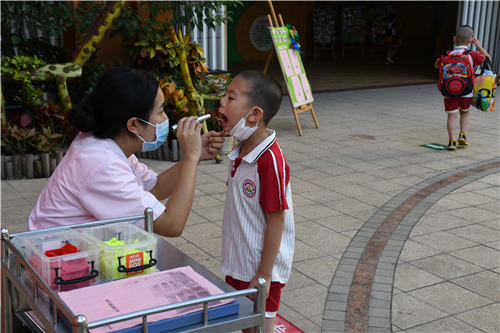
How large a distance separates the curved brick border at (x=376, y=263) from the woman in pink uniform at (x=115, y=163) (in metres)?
1.56

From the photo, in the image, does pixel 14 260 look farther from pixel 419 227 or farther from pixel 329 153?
pixel 329 153

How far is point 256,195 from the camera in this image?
85.2 inches

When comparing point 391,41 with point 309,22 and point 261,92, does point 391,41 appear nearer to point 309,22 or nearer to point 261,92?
point 309,22

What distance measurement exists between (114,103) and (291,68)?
6.61m

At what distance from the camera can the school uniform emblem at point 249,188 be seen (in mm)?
2172

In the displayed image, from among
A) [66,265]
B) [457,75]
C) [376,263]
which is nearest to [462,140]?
[457,75]

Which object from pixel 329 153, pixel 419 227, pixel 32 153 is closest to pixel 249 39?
pixel 329 153

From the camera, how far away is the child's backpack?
22.8 ft

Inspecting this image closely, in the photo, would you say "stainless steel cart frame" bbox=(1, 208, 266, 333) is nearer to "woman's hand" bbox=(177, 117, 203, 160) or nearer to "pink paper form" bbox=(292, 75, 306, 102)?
"woman's hand" bbox=(177, 117, 203, 160)

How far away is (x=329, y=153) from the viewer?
719 centimetres

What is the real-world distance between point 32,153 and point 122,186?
4749 millimetres

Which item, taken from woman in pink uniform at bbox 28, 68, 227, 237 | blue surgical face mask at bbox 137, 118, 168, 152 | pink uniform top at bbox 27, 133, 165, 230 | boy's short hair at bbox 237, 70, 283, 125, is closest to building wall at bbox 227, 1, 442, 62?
boy's short hair at bbox 237, 70, 283, 125

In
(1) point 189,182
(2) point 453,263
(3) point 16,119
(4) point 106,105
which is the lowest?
(2) point 453,263

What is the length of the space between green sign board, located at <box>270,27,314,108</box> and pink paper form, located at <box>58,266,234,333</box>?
22.5ft
